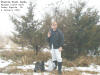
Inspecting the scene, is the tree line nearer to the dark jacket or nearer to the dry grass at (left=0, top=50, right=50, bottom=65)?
the dry grass at (left=0, top=50, right=50, bottom=65)

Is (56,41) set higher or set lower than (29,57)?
higher

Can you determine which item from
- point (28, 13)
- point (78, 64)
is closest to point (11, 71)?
point (78, 64)

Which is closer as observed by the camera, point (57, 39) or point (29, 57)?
point (57, 39)

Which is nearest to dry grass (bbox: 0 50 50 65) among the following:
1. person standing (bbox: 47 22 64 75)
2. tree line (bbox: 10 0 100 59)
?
tree line (bbox: 10 0 100 59)

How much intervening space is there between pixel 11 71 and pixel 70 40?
176 inches

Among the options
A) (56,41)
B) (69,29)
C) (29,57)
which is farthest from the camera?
(29,57)

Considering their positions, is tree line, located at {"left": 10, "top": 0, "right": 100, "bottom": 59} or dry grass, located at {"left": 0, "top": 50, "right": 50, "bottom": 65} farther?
tree line, located at {"left": 10, "top": 0, "right": 100, "bottom": 59}

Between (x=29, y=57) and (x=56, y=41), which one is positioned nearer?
(x=56, y=41)

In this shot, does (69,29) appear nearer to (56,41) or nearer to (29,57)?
(29,57)

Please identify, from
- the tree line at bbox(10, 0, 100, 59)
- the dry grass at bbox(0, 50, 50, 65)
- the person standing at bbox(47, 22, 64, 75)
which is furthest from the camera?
the tree line at bbox(10, 0, 100, 59)

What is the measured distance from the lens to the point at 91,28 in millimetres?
10352

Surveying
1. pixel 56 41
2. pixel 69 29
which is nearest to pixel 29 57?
pixel 69 29

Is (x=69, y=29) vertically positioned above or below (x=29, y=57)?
above

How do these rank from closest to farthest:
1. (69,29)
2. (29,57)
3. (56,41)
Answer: (56,41) < (69,29) < (29,57)
